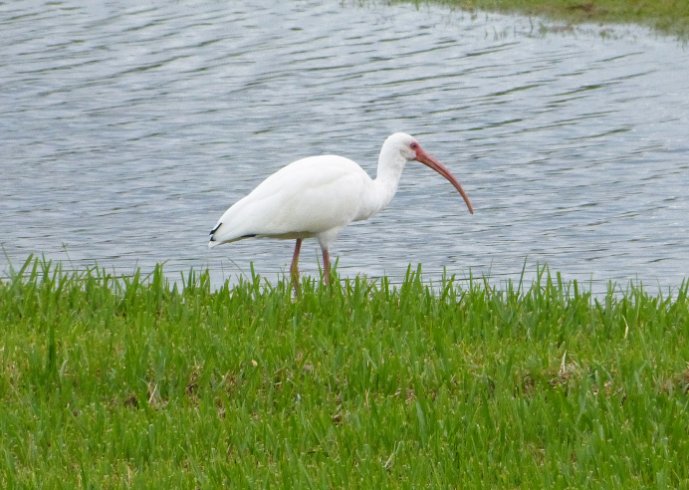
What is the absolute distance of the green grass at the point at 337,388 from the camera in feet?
17.7

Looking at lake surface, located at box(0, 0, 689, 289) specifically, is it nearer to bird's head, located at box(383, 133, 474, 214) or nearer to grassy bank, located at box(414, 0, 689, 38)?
grassy bank, located at box(414, 0, 689, 38)

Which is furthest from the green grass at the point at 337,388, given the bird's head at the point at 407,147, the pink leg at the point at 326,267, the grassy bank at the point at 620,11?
the grassy bank at the point at 620,11

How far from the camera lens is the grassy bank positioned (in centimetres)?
2067

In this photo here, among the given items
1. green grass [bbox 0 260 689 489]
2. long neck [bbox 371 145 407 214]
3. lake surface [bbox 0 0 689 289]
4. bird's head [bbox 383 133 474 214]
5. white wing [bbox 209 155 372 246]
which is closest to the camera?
green grass [bbox 0 260 689 489]

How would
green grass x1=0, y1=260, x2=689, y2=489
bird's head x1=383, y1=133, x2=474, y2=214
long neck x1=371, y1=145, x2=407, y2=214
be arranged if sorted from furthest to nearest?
bird's head x1=383, y1=133, x2=474, y2=214 < long neck x1=371, y1=145, x2=407, y2=214 < green grass x1=0, y1=260, x2=689, y2=489

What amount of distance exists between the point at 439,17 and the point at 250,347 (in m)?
16.8

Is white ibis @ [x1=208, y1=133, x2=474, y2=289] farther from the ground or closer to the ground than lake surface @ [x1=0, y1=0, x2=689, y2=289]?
farther from the ground

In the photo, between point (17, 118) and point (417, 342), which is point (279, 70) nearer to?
point (17, 118)

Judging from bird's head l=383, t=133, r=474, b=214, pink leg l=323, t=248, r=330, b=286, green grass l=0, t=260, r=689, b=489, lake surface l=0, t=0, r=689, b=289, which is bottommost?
lake surface l=0, t=0, r=689, b=289

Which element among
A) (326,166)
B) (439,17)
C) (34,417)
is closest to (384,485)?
(34,417)

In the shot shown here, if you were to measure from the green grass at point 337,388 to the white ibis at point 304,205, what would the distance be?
3.46ft

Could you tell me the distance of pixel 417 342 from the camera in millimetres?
6691

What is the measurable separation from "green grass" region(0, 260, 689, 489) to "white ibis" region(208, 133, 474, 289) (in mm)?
1054

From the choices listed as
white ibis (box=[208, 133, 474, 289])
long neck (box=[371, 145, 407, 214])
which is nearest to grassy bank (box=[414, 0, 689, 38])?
long neck (box=[371, 145, 407, 214])
